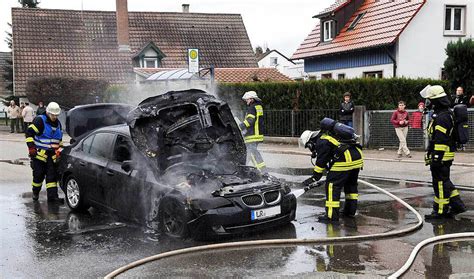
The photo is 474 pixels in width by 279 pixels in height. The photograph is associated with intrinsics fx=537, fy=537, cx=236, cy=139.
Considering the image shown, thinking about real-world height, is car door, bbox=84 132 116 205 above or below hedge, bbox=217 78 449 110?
below

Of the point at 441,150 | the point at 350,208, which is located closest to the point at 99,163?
the point at 350,208

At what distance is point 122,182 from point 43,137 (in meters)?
2.84

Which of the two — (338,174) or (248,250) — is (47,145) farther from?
(338,174)

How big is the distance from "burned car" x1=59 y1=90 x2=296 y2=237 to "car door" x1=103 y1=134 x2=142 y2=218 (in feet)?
0.05

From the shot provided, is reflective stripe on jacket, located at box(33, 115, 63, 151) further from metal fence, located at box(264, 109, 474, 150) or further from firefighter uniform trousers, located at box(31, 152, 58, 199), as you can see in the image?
metal fence, located at box(264, 109, 474, 150)

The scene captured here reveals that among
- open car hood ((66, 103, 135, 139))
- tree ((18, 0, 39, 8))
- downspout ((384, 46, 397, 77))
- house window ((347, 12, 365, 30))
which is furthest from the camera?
tree ((18, 0, 39, 8))

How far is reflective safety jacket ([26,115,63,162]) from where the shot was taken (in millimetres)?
9500

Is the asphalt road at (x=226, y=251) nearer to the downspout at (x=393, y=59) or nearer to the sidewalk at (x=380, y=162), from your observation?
the sidewalk at (x=380, y=162)

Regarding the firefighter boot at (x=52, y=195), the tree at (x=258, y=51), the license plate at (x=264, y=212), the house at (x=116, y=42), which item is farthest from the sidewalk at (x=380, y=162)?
the tree at (x=258, y=51)

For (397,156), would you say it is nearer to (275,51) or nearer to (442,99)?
(442,99)

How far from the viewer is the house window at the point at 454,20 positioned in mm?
25844

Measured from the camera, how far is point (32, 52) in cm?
3525

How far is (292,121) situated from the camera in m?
20.7

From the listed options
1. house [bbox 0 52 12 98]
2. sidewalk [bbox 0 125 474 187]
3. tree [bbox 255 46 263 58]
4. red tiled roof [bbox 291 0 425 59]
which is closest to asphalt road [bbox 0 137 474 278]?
sidewalk [bbox 0 125 474 187]
